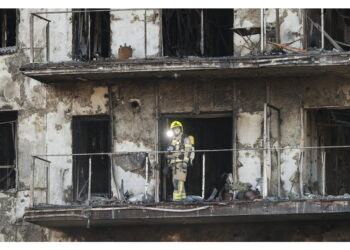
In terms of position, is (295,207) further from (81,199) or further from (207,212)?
(81,199)

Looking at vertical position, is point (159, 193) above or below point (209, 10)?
below

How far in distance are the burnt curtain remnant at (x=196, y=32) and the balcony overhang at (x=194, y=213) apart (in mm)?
3580

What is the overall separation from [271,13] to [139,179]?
4.17m

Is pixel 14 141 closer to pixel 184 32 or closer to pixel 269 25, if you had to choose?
pixel 184 32

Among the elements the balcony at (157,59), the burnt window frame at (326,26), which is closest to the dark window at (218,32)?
the balcony at (157,59)

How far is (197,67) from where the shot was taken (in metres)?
33.9

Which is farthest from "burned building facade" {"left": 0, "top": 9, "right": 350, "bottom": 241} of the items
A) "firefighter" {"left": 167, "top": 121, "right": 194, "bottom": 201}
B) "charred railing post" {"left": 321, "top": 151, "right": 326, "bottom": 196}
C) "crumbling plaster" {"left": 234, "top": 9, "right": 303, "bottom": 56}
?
"firefighter" {"left": 167, "top": 121, "right": 194, "bottom": 201}

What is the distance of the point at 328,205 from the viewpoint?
1305 inches

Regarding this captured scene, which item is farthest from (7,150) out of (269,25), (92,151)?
(269,25)

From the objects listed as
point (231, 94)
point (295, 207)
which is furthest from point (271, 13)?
point (295, 207)

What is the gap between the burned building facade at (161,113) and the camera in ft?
111

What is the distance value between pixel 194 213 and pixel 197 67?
9.10 feet

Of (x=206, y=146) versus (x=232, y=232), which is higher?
(x=206, y=146)

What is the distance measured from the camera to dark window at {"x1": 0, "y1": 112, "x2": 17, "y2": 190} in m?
36.6
